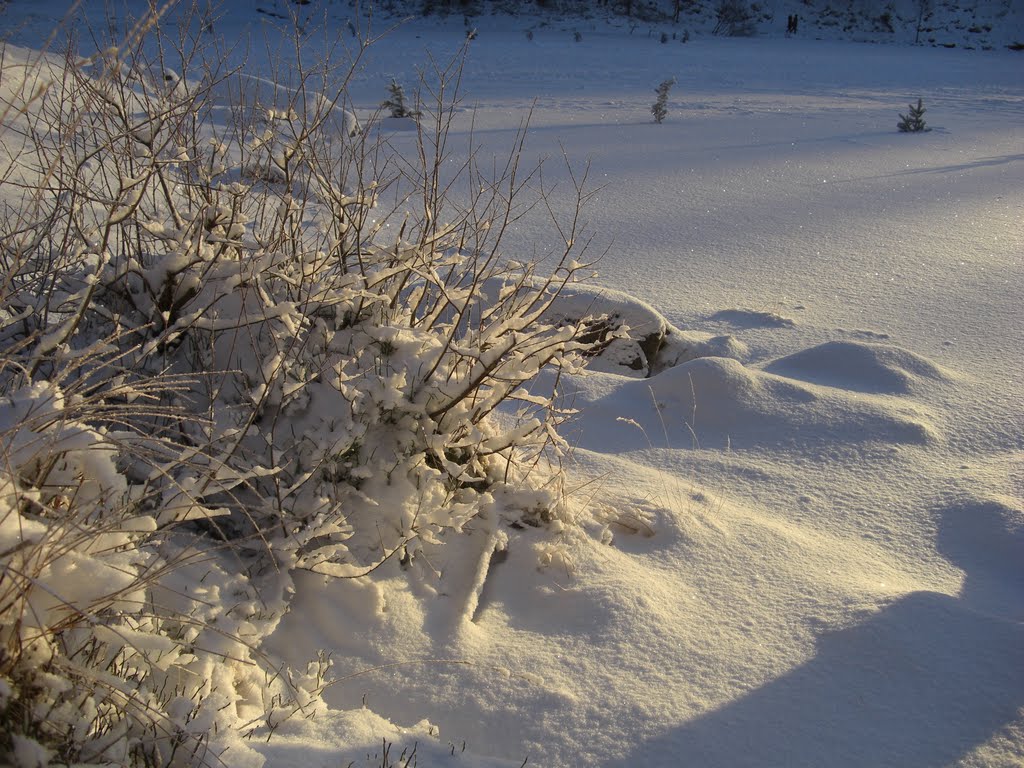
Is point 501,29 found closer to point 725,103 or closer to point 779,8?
point 779,8

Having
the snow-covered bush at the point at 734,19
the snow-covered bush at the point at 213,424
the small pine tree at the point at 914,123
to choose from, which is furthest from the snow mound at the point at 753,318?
the snow-covered bush at the point at 734,19

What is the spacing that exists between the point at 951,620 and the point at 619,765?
109 centimetres

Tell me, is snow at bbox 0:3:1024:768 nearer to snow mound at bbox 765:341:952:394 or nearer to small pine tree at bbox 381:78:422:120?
snow mound at bbox 765:341:952:394

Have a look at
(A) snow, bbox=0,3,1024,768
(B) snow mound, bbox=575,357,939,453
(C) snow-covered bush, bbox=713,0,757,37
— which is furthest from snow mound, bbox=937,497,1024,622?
(C) snow-covered bush, bbox=713,0,757,37

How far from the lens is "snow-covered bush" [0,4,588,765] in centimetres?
156

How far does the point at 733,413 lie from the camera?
3.69 metres

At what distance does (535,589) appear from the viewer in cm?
249

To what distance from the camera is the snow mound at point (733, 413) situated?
11.5 feet

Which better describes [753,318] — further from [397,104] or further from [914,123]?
[914,123]

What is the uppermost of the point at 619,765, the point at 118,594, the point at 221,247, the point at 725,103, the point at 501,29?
the point at 501,29

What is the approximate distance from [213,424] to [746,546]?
1.71m

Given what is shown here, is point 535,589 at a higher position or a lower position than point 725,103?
lower

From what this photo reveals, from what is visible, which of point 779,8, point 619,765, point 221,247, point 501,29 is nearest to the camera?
point 619,765

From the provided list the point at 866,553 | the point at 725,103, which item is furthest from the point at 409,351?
the point at 725,103
